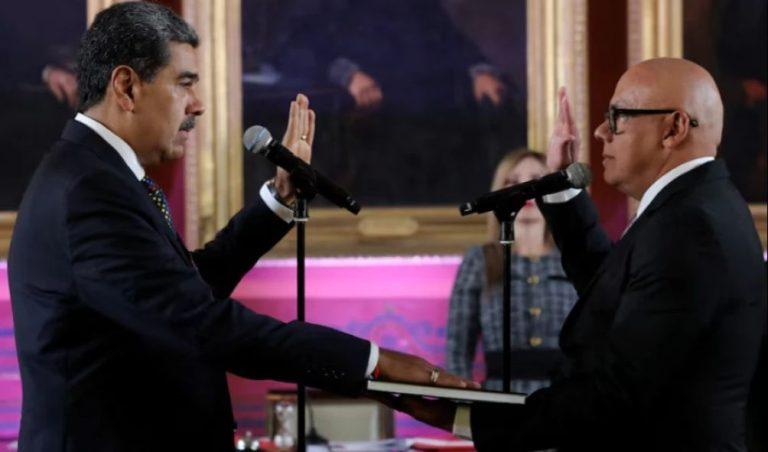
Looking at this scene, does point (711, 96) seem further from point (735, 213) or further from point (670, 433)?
point (670, 433)

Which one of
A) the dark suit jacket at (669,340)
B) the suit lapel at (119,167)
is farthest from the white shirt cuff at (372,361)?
the suit lapel at (119,167)

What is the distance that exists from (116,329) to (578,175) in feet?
3.84

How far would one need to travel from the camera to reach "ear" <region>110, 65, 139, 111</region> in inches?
114

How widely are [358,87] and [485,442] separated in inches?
139

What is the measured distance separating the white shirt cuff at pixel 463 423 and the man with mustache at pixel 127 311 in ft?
0.61

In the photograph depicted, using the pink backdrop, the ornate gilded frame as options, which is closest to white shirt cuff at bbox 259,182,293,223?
the pink backdrop

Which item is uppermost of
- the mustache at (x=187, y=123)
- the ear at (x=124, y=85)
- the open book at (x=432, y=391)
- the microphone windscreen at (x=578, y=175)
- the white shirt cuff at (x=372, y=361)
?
the ear at (x=124, y=85)

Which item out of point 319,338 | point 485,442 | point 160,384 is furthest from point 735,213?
point 160,384

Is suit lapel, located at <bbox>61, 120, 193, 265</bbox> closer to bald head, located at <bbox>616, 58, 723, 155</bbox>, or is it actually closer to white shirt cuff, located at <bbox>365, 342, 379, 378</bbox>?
white shirt cuff, located at <bbox>365, 342, 379, 378</bbox>

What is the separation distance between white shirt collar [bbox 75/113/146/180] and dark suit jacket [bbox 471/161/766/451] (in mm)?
1007

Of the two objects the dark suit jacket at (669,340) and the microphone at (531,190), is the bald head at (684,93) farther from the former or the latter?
the microphone at (531,190)

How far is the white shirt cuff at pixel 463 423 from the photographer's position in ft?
10.1

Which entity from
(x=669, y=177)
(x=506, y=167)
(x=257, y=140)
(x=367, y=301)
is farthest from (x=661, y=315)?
(x=367, y=301)

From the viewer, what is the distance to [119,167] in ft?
9.17
